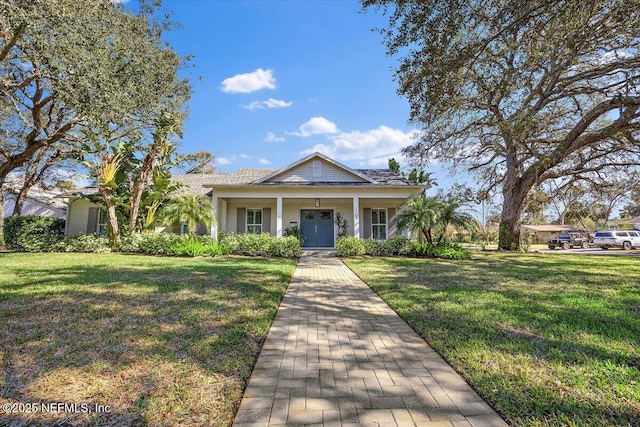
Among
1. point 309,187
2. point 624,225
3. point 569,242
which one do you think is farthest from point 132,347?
point 624,225

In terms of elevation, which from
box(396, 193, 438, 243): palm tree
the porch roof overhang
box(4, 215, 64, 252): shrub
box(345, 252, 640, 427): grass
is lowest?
box(345, 252, 640, 427): grass

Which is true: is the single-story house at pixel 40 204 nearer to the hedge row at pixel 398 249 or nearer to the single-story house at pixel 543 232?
the hedge row at pixel 398 249

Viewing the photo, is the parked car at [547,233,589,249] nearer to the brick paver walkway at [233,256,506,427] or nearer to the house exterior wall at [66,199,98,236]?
the brick paver walkway at [233,256,506,427]

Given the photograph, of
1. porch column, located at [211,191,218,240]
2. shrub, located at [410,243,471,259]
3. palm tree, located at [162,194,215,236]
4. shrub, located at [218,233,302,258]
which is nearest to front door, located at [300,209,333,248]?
shrub, located at [218,233,302,258]

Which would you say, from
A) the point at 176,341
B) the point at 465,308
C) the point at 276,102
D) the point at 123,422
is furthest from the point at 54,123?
the point at 465,308

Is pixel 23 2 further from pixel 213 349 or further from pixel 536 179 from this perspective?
pixel 536 179

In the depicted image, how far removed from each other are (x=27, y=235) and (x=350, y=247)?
1583 cm

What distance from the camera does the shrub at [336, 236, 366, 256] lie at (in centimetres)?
1403

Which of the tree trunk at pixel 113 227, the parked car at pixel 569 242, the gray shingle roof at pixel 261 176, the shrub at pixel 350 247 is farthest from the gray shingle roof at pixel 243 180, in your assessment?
the parked car at pixel 569 242

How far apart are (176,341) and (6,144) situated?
2301 cm

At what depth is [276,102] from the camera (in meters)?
17.6

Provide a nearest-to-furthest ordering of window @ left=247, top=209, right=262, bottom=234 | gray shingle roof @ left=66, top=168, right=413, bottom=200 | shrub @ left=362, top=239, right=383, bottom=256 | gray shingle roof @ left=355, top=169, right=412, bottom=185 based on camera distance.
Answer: shrub @ left=362, top=239, right=383, bottom=256 < gray shingle roof @ left=66, top=168, right=413, bottom=200 < gray shingle roof @ left=355, top=169, right=412, bottom=185 < window @ left=247, top=209, right=262, bottom=234

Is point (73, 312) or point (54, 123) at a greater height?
point (54, 123)

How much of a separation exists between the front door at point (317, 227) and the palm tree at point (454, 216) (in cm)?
656
